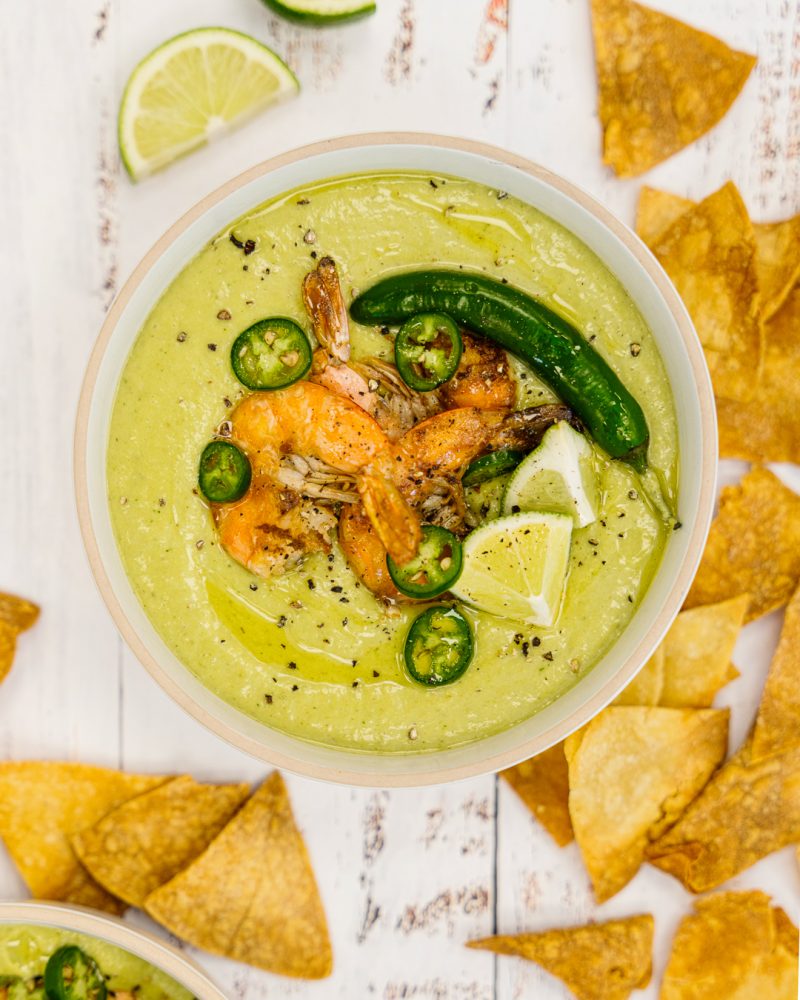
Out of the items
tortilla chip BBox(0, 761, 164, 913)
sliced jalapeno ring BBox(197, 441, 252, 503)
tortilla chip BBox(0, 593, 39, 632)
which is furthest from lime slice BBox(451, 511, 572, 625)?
tortilla chip BBox(0, 593, 39, 632)

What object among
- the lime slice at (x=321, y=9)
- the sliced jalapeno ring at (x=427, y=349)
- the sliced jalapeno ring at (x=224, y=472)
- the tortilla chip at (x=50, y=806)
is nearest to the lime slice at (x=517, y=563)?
the sliced jalapeno ring at (x=427, y=349)

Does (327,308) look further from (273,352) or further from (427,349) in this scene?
(427,349)

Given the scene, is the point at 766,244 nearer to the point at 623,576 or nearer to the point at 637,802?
the point at 623,576

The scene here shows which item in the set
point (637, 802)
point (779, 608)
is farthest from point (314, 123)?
point (637, 802)

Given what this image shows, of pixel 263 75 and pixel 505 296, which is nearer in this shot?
pixel 505 296

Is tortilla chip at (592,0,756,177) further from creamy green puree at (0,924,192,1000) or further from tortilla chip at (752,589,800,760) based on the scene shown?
creamy green puree at (0,924,192,1000)

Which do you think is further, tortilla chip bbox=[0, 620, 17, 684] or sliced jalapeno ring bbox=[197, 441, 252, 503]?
tortilla chip bbox=[0, 620, 17, 684]

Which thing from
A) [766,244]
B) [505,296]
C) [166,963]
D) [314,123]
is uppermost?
[314,123]
